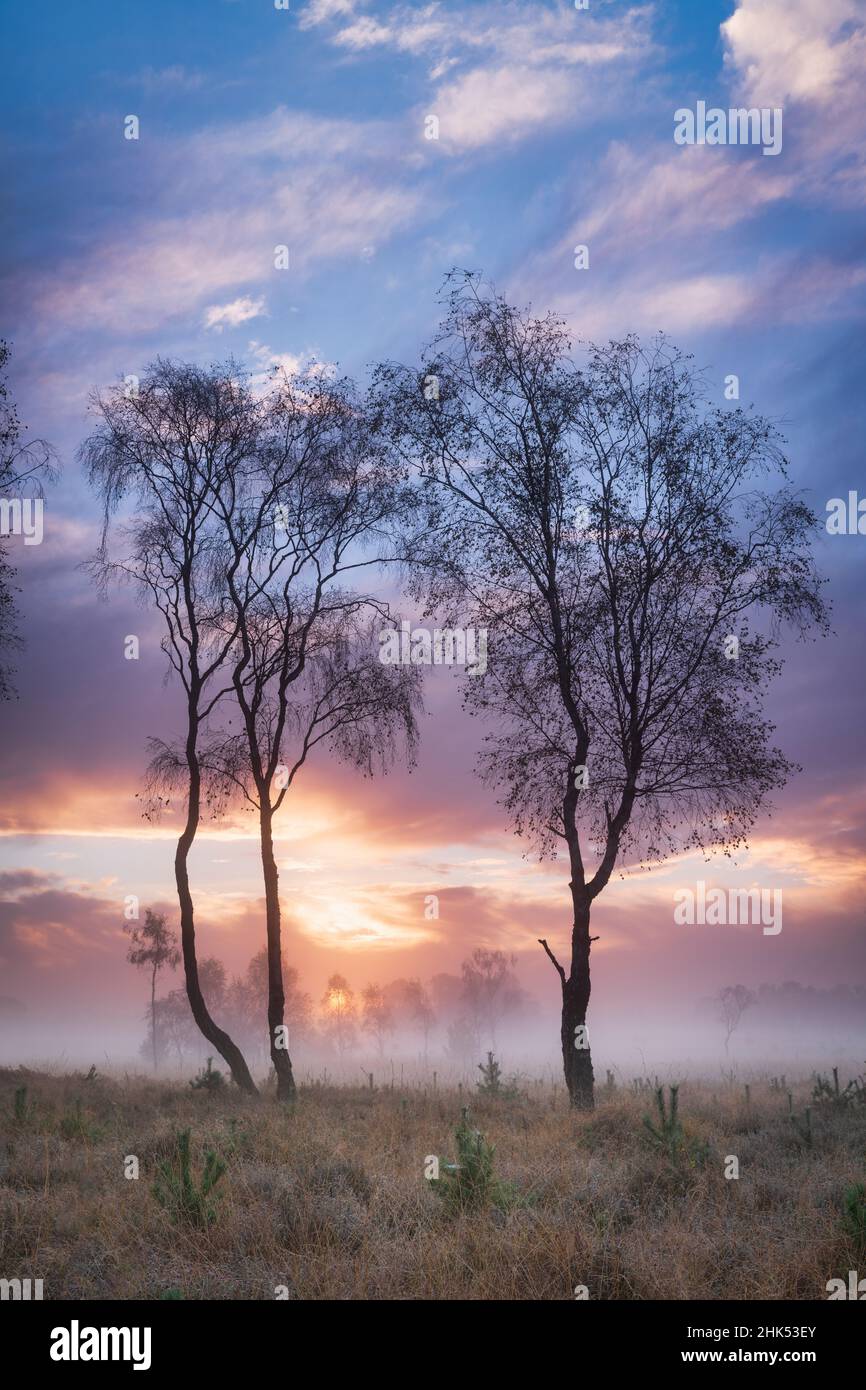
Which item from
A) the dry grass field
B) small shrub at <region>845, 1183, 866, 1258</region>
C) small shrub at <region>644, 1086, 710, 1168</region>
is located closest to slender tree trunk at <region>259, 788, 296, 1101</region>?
the dry grass field

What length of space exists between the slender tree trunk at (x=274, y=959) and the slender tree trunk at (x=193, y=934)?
0.97 m

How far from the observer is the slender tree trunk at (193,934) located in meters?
21.3

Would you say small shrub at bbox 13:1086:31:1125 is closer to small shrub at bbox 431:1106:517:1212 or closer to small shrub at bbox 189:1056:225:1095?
small shrub at bbox 189:1056:225:1095

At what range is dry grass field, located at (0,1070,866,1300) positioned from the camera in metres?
7.55

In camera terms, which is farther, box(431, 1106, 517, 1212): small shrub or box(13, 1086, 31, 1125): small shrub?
box(13, 1086, 31, 1125): small shrub

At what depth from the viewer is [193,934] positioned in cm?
2156

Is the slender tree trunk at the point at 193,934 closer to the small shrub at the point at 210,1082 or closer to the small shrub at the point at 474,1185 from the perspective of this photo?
the small shrub at the point at 210,1082

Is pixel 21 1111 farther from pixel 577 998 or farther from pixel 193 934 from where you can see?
pixel 577 998

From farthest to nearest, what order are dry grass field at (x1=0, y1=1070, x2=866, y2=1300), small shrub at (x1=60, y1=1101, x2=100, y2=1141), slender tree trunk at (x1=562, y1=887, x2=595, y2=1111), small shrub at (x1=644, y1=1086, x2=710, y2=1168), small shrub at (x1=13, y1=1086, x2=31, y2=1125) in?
slender tree trunk at (x1=562, y1=887, x2=595, y2=1111) → small shrub at (x1=13, y1=1086, x2=31, y2=1125) → small shrub at (x1=60, y1=1101, x2=100, y2=1141) → small shrub at (x1=644, y1=1086, x2=710, y2=1168) → dry grass field at (x1=0, y1=1070, x2=866, y2=1300)

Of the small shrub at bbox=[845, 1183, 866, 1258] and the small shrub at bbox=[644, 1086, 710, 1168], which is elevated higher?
the small shrub at bbox=[845, 1183, 866, 1258]

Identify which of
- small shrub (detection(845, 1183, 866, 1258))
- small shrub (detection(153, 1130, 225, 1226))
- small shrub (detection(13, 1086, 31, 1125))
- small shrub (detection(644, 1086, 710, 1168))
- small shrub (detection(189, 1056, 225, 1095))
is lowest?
small shrub (detection(189, 1056, 225, 1095))

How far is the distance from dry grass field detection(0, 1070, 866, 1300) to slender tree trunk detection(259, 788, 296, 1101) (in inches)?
203

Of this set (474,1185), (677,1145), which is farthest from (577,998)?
(474,1185)

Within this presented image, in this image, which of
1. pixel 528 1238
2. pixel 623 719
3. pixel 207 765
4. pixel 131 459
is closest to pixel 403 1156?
pixel 528 1238
